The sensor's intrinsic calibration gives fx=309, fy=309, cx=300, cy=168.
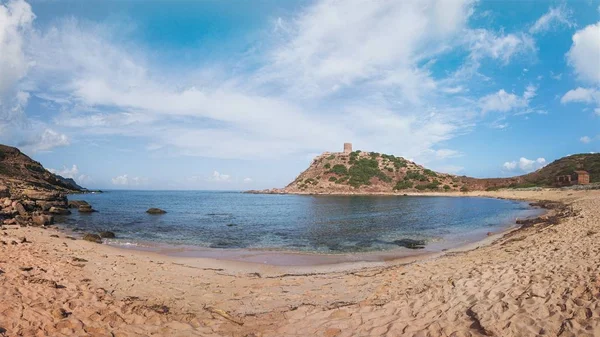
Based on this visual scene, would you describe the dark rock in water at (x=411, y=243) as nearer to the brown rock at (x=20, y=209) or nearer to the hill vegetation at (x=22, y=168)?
the brown rock at (x=20, y=209)

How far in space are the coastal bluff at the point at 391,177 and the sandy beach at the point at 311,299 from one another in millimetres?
126372

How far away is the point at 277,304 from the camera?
31.5ft

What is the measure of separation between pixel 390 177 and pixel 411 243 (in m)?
133

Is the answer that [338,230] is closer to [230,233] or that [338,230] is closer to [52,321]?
[230,233]

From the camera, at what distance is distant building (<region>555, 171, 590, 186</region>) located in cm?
9291

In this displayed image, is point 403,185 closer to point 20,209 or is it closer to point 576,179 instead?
point 576,179

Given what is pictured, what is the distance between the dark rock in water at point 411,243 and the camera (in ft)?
70.1

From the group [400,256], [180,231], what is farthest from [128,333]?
[180,231]

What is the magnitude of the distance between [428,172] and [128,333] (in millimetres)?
162675

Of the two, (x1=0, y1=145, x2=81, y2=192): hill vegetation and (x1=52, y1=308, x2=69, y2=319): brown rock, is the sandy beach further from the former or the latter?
(x1=0, y1=145, x2=81, y2=192): hill vegetation

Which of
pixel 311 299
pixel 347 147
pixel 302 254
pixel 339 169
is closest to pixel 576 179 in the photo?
pixel 339 169

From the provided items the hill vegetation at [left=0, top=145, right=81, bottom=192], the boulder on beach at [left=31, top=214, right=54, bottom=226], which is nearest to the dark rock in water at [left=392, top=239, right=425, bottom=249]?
the boulder on beach at [left=31, top=214, right=54, bottom=226]

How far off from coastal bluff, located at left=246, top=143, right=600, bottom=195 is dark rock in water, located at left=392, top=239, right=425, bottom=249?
4485 inches

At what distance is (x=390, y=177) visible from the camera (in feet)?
493
